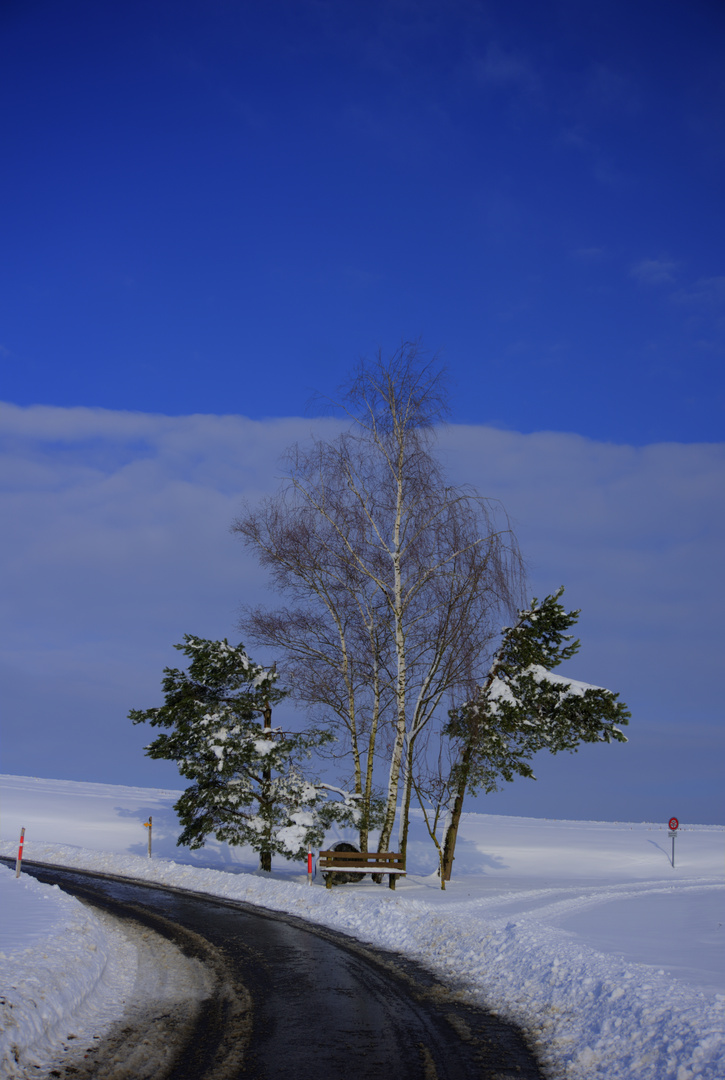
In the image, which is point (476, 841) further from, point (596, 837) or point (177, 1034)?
point (177, 1034)

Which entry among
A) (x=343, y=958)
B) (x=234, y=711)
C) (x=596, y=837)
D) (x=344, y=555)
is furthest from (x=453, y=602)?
(x=596, y=837)

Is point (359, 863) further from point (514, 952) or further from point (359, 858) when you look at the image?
point (514, 952)

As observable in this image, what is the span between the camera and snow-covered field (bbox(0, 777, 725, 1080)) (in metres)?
7.27

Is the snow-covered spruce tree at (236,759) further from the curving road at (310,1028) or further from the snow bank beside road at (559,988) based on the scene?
the curving road at (310,1028)

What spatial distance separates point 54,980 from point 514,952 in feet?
21.2

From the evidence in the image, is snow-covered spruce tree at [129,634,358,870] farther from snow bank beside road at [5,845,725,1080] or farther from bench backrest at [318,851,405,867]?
snow bank beside road at [5,845,725,1080]

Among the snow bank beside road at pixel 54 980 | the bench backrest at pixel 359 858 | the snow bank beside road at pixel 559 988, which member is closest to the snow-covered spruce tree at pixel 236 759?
the bench backrest at pixel 359 858

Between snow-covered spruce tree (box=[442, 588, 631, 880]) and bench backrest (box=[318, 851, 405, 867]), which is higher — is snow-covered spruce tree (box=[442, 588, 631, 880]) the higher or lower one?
the higher one

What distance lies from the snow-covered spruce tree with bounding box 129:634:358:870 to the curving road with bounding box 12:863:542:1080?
1234 cm

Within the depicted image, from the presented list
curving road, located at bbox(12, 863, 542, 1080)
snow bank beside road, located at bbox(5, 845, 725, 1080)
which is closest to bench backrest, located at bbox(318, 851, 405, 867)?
snow bank beside road, located at bbox(5, 845, 725, 1080)

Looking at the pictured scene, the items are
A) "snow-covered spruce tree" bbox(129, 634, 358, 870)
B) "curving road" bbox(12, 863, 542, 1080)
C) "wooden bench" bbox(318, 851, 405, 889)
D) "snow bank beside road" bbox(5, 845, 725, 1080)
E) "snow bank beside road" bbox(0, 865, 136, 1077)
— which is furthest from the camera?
"snow-covered spruce tree" bbox(129, 634, 358, 870)

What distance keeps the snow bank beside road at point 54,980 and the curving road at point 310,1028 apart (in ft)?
1.49

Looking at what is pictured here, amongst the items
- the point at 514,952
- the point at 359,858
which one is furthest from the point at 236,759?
the point at 514,952

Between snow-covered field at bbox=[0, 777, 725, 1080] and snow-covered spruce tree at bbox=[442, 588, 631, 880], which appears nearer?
snow-covered field at bbox=[0, 777, 725, 1080]
